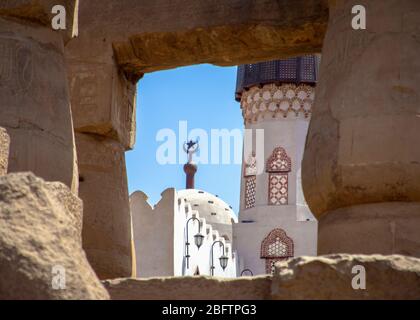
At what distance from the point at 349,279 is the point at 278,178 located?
2629cm

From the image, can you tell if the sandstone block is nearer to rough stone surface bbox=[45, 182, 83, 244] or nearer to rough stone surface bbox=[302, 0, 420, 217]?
rough stone surface bbox=[302, 0, 420, 217]

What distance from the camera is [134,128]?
8.19m

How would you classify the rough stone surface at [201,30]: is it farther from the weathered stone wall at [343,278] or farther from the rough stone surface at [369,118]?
the weathered stone wall at [343,278]

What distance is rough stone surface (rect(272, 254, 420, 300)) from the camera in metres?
3.04

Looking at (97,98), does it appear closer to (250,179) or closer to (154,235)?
(154,235)

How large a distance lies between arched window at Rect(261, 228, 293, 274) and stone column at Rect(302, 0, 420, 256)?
921 inches

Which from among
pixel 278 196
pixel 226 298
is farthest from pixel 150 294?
pixel 278 196

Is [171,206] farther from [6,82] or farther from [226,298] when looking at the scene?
[226,298]

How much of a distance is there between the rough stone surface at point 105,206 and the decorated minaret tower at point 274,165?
21.1 metres

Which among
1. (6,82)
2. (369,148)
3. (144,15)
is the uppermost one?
(144,15)

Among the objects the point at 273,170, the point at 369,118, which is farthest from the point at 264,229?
the point at 369,118

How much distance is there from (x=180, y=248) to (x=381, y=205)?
1777 cm

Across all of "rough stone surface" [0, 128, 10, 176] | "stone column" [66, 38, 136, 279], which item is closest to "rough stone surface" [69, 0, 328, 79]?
"stone column" [66, 38, 136, 279]

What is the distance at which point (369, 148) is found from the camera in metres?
5.27
